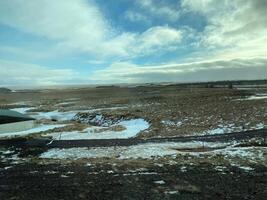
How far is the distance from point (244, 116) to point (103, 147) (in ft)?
53.3

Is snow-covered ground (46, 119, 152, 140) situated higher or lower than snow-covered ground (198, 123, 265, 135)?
lower

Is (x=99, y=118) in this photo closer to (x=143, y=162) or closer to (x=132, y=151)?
(x=132, y=151)

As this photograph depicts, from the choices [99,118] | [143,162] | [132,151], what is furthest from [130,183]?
[99,118]

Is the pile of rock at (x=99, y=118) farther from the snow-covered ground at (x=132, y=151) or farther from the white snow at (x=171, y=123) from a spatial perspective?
the snow-covered ground at (x=132, y=151)

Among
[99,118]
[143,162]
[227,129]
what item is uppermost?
[143,162]

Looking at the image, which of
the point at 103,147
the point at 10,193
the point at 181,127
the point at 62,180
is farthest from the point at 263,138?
the point at 10,193

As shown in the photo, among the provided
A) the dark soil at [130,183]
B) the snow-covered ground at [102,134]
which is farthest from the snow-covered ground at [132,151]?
the snow-covered ground at [102,134]

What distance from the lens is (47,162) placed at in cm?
1675

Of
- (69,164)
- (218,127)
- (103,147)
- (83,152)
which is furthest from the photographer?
(218,127)

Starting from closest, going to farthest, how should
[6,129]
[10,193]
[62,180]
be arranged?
[10,193] < [62,180] < [6,129]

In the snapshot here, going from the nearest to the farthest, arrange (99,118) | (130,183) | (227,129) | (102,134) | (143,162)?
(130,183)
(143,162)
(227,129)
(102,134)
(99,118)

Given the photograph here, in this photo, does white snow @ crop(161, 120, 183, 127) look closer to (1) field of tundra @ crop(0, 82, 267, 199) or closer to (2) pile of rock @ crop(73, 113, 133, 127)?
(1) field of tundra @ crop(0, 82, 267, 199)

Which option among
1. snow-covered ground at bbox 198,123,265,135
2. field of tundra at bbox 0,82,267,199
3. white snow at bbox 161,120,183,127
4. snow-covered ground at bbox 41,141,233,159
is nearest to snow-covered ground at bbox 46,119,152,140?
field of tundra at bbox 0,82,267,199

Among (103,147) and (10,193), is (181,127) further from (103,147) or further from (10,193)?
(10,193)
